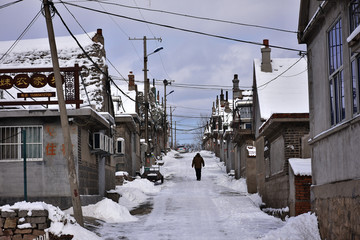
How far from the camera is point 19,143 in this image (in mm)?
19578

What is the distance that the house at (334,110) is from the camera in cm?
936

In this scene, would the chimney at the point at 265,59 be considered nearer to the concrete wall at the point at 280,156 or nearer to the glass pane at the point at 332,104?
the concrete wall at the point at 280,156

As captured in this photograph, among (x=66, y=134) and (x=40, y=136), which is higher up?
(x=40, y=136)

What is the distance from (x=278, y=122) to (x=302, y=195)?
311 centimetres

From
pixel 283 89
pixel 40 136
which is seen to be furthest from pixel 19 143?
pixel 283 89

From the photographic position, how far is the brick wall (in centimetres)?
1616

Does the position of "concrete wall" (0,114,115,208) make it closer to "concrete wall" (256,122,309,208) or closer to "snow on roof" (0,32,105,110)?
"concrete wall" (256,122,309,208)

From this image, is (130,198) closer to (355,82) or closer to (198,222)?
(198,222)

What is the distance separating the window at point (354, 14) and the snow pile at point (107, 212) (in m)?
10.8

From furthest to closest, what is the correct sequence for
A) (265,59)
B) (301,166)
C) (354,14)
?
(265,59), (301,166), (354,14)

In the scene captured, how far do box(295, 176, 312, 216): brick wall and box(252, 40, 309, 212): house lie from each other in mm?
1392

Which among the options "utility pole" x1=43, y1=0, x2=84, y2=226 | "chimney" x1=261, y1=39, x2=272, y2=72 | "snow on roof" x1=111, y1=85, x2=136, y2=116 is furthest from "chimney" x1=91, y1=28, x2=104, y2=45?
"utility pole" x1=43, y1=0, x2=84, y2=226

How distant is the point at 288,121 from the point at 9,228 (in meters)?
9.76

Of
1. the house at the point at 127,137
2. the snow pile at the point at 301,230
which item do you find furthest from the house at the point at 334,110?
the house at the point at 127,137
